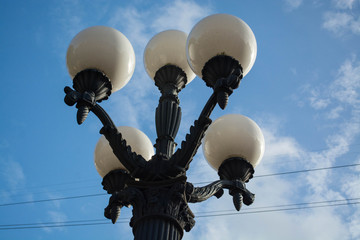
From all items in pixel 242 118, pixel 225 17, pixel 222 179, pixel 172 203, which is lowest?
pixel 172 203

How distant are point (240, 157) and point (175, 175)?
114 centimetres

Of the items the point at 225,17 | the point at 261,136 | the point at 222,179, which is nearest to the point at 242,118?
the point at 261,136

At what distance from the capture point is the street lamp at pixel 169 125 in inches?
141

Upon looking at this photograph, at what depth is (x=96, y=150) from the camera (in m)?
5.03

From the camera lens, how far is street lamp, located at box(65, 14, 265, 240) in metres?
3.59

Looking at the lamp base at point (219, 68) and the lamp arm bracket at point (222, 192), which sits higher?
the lamp base at point (219, 68)

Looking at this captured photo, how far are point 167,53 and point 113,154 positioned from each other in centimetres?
130

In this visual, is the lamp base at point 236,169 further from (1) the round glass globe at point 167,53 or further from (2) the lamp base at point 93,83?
(2) the lamp base at point 93,83

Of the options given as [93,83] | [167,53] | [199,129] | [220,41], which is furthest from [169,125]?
[167,53]

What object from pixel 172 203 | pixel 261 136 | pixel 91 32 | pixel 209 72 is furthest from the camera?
pixel 261 136

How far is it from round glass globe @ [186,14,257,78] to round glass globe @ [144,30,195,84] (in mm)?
726

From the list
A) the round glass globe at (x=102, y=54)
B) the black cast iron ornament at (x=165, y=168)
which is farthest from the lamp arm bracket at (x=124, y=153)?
the round glass globe at (x=102, y=54)

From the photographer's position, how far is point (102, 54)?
14.1 feet

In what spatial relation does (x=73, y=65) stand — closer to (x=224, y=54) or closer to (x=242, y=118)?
(x=224, y=54)
